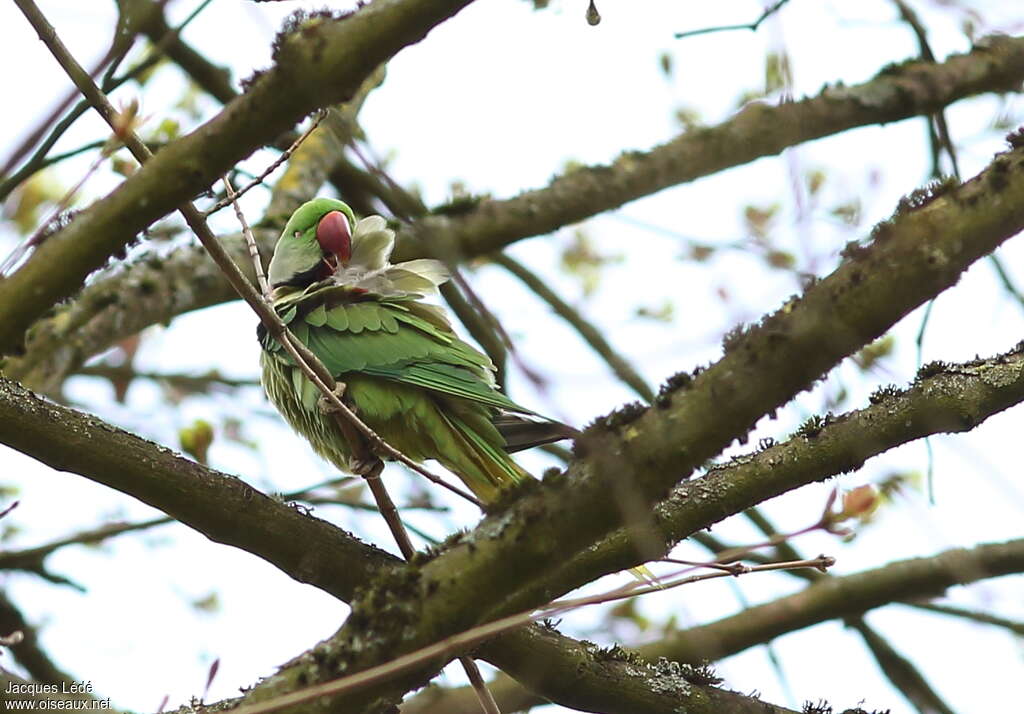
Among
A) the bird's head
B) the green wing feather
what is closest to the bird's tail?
the green wing feather

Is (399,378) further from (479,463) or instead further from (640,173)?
(640,173)

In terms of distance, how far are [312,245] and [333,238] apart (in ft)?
0.37

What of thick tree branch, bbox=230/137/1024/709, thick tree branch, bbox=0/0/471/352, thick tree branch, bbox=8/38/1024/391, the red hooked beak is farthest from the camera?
thick tree branch, bbox=8/38/1024/391

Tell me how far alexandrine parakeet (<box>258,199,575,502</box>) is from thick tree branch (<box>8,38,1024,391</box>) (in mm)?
722

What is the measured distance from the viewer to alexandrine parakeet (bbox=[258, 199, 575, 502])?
3482mm

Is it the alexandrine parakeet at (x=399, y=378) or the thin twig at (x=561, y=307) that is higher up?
the thin twig at (x=561, y=307)

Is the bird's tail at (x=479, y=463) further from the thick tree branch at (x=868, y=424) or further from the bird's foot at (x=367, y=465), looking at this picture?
the thick tree branch at (x=868, y=424)

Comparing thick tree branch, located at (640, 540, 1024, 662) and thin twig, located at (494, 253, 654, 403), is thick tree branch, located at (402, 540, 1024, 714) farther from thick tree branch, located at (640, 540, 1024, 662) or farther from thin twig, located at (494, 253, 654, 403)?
thin twig, located at (494, 253, 654, 403)

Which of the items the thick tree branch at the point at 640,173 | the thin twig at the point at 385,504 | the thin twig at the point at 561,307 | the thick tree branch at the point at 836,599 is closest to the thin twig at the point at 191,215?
the thin twig at the point at 385,504

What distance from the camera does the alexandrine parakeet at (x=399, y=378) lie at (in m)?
3.48

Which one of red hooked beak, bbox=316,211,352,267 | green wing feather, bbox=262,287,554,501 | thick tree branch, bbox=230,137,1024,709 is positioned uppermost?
red hooked beak, bbox=316,211,352,267

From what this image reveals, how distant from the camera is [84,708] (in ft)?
9.03

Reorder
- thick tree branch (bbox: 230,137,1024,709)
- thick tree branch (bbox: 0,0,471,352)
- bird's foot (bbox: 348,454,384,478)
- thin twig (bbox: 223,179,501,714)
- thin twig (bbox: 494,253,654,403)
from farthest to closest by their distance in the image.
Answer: thin twig (bbox: 494,253,654,403) < bird's foot (bbox: 348,454,384,478) < thin twig (bbox: 223,179,501,714) < thick tree branch (bbox: 0,0,471,352) < thick tree branch (bbox: 230,137,1024,709)

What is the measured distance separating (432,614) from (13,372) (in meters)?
2.90
